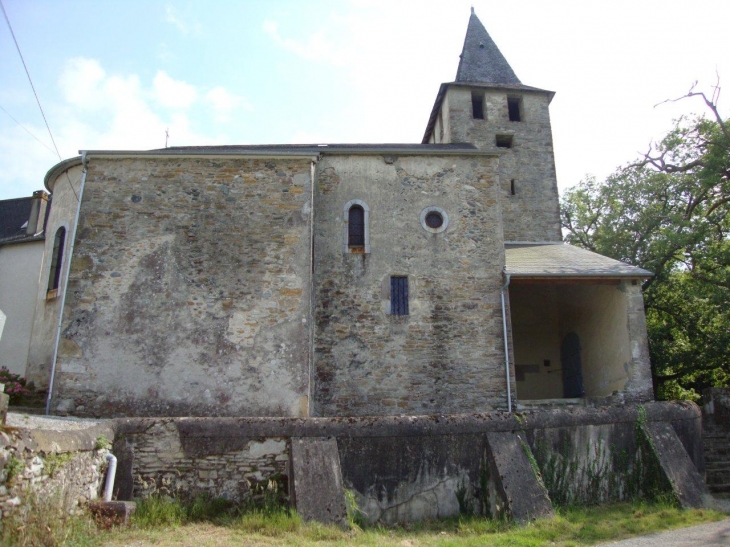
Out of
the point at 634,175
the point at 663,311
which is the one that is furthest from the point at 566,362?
the point at 634,175

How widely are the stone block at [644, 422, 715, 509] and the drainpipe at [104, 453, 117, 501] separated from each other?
7478mm

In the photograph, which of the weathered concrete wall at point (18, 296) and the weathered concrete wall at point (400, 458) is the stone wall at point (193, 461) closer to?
the weathered concrete wall at point (400, 458)

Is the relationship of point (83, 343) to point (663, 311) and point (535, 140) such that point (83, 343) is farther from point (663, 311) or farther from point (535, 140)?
point (663, 311)

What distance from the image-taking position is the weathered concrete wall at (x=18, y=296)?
48.4ft

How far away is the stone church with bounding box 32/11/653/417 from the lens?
1121cm

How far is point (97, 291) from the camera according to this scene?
456 inches

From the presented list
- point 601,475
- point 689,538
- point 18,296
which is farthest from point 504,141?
point 18,296

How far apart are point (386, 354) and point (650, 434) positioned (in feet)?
17.1

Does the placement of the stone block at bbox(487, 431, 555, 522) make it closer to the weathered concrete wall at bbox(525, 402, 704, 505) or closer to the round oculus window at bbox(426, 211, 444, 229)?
the weathered concrete wall at bbox(525, 402, 704, 505)

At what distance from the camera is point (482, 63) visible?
67.3 ft

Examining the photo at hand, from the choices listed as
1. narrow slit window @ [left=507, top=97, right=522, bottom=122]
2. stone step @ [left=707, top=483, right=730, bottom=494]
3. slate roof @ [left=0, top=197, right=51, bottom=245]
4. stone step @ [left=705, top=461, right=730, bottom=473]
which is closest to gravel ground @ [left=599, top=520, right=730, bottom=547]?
stone step @ [left=707, top=483, right=730, bottom=494]

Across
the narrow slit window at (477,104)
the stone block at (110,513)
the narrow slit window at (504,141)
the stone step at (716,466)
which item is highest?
the narrow slit window at (477,104)

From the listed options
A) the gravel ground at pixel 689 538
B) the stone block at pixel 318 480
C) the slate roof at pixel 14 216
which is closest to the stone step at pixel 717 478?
the gravel ground at pixel 689 538

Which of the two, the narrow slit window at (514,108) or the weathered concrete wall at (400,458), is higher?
the narrow slit window at (514,108)
